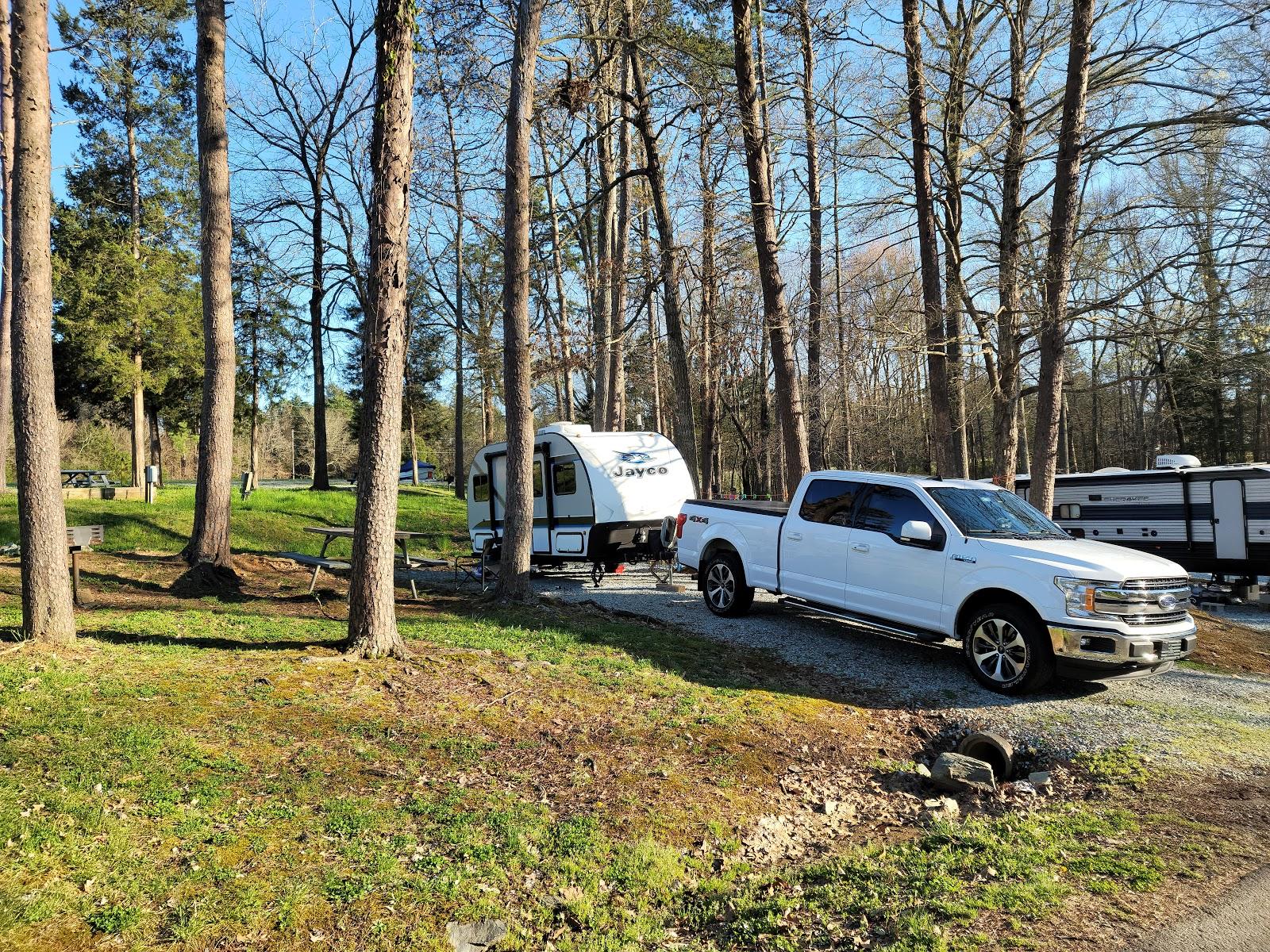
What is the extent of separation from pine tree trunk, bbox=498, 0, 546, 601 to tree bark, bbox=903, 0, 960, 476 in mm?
7103

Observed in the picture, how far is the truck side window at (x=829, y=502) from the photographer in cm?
874

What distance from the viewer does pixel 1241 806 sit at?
4562 millimetres

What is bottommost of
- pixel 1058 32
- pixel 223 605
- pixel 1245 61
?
pixel 223 605

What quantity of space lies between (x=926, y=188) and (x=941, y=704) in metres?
10.8

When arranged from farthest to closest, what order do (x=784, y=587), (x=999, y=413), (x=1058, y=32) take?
1. (x=999, y=413)
2. (x=1058, y=32)
3. (x=784, y=587)

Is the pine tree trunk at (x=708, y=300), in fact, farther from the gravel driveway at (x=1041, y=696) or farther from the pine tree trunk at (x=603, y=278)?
the gravel driveway at (x=1041, y=696)

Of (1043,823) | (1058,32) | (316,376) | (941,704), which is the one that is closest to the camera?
(1043,823)

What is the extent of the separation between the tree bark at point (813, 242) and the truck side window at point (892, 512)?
5.15 metres

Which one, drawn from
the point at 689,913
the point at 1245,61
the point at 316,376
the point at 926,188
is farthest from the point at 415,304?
the point at 689,913

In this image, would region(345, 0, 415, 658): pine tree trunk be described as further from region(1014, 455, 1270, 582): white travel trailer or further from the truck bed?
region(1014, 455, 1270, 582): white travel trailer

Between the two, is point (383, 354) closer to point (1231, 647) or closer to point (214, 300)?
point (214, 300)

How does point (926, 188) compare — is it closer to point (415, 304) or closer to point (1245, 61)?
point (1245, 61)

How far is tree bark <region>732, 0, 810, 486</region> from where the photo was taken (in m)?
12.2

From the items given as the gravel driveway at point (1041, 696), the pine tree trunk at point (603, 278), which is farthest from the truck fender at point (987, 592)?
the pine tree trunk at point (603, 278)
